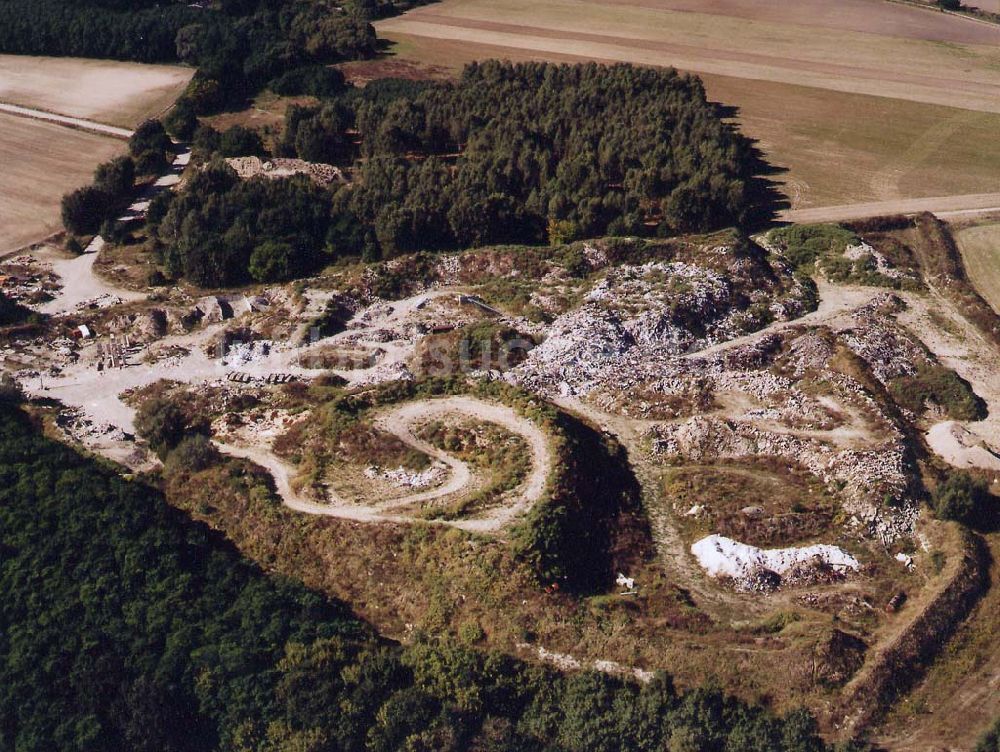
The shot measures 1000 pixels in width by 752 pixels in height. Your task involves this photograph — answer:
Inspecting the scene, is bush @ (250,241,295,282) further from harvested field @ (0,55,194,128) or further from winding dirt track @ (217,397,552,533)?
harvested field @ (0,55,194,128)

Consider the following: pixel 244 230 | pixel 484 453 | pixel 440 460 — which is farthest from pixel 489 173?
pixel 440 460

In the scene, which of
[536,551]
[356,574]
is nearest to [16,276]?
[356,574]

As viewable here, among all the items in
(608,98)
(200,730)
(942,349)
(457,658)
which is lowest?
(200,730)

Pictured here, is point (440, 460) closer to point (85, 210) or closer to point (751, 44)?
point (85, 210)

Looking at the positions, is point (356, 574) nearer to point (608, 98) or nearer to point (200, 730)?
point (200, 730)

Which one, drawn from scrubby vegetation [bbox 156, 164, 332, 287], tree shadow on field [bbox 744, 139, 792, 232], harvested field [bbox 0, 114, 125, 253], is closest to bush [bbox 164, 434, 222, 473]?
scrubby vegetation [bbox 156, 164, 332, 287]

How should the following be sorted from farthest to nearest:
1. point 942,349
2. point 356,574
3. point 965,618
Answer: point 942,349
point 356,574
point 965,618

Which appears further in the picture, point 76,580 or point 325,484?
point 325,484
